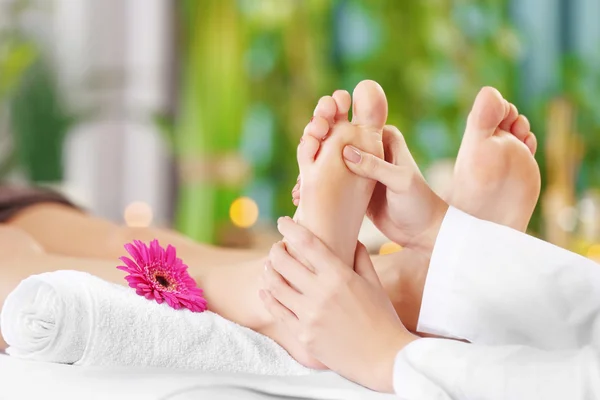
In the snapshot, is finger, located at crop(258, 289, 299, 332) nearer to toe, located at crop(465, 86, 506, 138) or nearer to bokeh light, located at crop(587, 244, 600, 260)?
toe, located at crop(465, 86, 506, 138)

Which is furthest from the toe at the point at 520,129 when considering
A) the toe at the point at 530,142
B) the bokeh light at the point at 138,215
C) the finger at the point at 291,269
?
the bokeh light at the point at 138,215

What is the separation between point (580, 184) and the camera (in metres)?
3.71

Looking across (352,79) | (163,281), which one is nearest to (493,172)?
(163,281)

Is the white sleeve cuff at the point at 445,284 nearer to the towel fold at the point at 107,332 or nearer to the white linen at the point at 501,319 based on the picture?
the white linen at the point at 501,319

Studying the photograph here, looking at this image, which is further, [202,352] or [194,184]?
[194,184]

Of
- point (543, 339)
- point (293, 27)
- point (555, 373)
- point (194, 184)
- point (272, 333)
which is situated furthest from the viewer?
point (293, 27)

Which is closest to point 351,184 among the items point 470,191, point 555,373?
point 470,191

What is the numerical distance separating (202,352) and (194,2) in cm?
292

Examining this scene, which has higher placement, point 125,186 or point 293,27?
point 293,27

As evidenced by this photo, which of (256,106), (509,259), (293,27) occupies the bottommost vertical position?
(509,259)

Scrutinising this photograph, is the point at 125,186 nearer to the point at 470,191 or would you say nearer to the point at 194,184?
the point at 194,184

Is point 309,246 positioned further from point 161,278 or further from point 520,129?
point 520,129

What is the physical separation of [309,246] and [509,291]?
0.73 feet

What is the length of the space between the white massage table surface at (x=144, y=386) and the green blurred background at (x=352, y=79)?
2620mm
